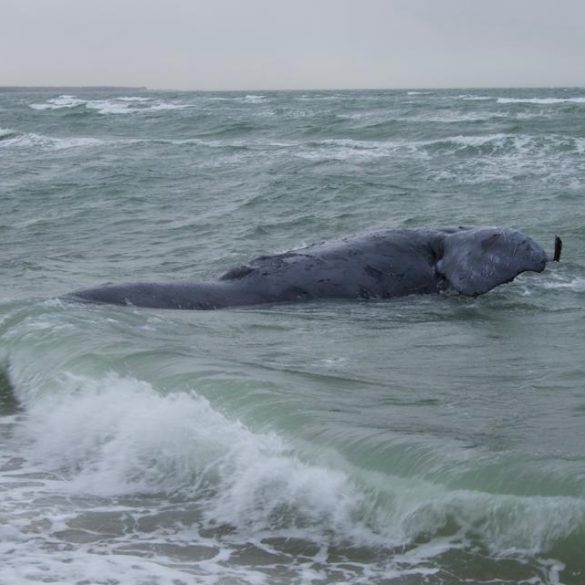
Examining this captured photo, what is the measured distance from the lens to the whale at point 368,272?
363 inches

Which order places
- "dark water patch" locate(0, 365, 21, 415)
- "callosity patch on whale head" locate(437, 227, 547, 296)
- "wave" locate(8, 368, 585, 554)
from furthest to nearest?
"callosity patch on whale head" locate(437, 227, 547, 296), "dark water patch" locate(0, 365, 21, 415), "wave" locate(8, 368, 585, 554)

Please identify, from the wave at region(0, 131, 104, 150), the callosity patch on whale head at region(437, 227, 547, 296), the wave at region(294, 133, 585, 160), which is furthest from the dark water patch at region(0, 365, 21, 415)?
the wave at region(0, 131, 104, 150)

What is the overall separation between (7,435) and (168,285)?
3.17 meters

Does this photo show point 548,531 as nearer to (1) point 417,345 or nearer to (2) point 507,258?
(1) point 417,345

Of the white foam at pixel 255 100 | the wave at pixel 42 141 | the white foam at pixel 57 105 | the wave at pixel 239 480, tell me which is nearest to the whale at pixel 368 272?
the wave at pixel 239 480

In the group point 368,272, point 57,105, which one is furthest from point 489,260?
point 57,105

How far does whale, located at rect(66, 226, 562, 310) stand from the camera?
9211 mm

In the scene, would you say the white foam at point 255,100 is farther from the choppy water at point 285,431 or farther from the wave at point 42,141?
the choppy water at point 285,431

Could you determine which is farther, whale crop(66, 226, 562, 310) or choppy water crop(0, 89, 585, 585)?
whale crop(66, 226, 562, 310)

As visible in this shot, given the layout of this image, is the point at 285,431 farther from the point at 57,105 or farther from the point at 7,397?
the point at 57,105

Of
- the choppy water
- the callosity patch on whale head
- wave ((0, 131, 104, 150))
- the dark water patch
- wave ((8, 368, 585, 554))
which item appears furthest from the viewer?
wave ((0, 131, 104, 150))

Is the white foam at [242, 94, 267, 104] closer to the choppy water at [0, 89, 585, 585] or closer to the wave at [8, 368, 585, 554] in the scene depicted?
the choppy water at [0, 89, 585, 585]

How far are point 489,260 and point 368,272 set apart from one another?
1.05 metres

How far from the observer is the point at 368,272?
9672mm
